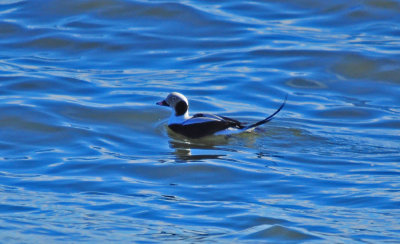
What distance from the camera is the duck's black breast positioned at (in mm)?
12211

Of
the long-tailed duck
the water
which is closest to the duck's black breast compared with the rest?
the long-tailed duck

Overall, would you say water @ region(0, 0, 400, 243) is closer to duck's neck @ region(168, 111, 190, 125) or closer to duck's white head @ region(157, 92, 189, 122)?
duck's neck @ region(168, 111, 190, 125)

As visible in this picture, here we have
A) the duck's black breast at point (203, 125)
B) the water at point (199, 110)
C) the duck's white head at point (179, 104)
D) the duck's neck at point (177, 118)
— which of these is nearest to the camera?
the water at point (199, 110)

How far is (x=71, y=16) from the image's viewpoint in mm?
18594

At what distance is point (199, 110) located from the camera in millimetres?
13695

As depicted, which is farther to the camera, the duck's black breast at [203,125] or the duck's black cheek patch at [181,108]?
the duck's black cheek patch at [181,108]

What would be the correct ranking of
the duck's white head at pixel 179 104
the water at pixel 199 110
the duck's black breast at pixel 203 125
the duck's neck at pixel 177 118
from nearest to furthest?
the water at pixel 199 110 → the duck's black breast at pixel 203 125 → the duck's neck at pixel 177 118 → the duck's white head at pixel 179 104

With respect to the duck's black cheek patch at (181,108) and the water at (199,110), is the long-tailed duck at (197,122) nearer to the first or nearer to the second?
the duck's black cheek patch at (181,108)

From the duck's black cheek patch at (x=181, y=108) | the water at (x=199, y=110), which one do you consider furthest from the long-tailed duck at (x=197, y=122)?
the water at (x=199, y=110)

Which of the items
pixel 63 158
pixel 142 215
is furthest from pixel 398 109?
pixel 142 215

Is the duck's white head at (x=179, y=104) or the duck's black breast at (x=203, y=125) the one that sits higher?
the duck's white head at (x=179, y=104)

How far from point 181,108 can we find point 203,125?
65 centimetres

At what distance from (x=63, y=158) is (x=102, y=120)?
6.66ft

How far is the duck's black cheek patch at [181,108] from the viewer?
1292 cm
